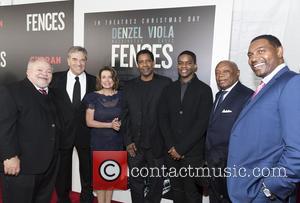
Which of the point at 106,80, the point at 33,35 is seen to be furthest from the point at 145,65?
the point at 33,35

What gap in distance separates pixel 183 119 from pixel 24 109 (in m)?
1.36

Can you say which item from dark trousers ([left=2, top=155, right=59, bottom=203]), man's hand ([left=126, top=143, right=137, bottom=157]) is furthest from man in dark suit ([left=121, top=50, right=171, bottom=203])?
dark trousers ([left=2, top=155, right=59, bottom=203])

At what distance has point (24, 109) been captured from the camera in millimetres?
2344

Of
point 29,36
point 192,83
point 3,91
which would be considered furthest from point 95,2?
point 3,91

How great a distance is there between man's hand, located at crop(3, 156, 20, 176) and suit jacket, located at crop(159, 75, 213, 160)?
4.26 ft

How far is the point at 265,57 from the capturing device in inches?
71.2

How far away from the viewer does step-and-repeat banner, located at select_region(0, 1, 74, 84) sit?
13.8 ft

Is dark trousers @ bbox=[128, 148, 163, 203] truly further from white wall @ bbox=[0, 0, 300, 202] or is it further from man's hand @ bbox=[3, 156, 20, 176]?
man's hand @ bbox=[3, 156, 20, 176]

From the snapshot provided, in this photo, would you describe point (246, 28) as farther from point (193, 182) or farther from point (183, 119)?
point (193, 182)

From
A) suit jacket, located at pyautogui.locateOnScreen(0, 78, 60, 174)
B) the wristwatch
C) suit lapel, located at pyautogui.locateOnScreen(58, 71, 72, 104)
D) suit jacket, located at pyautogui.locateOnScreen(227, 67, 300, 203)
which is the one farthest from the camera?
suit lapel, located at pyautogui.locateOnScreen(58, 71, 72, 104)

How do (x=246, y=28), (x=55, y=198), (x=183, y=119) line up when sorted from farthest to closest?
(x=55, y=198) < (x=246, y=28) < (x=183, y=119)

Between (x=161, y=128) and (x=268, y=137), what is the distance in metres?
1.41

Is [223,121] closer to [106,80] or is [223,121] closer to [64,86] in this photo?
[106,80]

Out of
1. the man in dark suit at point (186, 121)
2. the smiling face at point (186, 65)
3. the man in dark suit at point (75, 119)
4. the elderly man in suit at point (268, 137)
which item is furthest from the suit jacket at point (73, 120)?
the elderly man in suit at point (268, 137)
